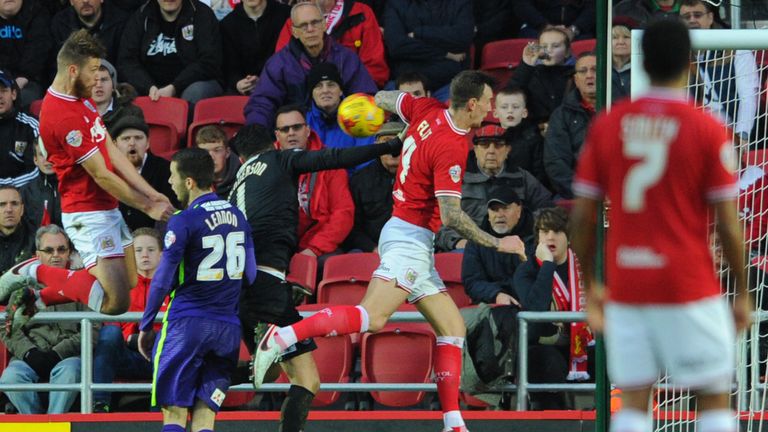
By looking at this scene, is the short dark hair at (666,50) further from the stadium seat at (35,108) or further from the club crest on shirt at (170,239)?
the stadium seat at (35,108)

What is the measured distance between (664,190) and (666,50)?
0.48 m

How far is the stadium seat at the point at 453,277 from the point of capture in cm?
962

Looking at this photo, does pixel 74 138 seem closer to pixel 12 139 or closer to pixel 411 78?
pixel 12 139

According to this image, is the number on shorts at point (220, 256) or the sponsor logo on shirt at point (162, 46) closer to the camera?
the number on shorts at point (220, 256)

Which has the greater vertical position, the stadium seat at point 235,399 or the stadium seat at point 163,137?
the stadium seat at point 163,137

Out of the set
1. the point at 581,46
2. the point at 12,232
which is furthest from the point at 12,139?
the point at 581,46

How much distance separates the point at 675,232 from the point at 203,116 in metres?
6.82

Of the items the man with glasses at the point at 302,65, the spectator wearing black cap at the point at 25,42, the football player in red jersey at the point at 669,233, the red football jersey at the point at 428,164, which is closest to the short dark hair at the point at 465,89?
the red football jersey at the point at 428,164

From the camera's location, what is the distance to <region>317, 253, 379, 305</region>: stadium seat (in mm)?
9531

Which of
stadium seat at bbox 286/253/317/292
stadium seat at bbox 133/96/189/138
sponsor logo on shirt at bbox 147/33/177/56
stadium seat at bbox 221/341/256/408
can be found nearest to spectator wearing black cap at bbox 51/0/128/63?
sponsor logo on shirt at bbox 147/33/177/56

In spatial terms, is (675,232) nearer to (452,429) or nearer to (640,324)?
(640,324)

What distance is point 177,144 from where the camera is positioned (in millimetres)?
11398

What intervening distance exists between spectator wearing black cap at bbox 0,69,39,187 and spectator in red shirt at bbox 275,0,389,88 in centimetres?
206

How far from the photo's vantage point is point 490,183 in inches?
401
